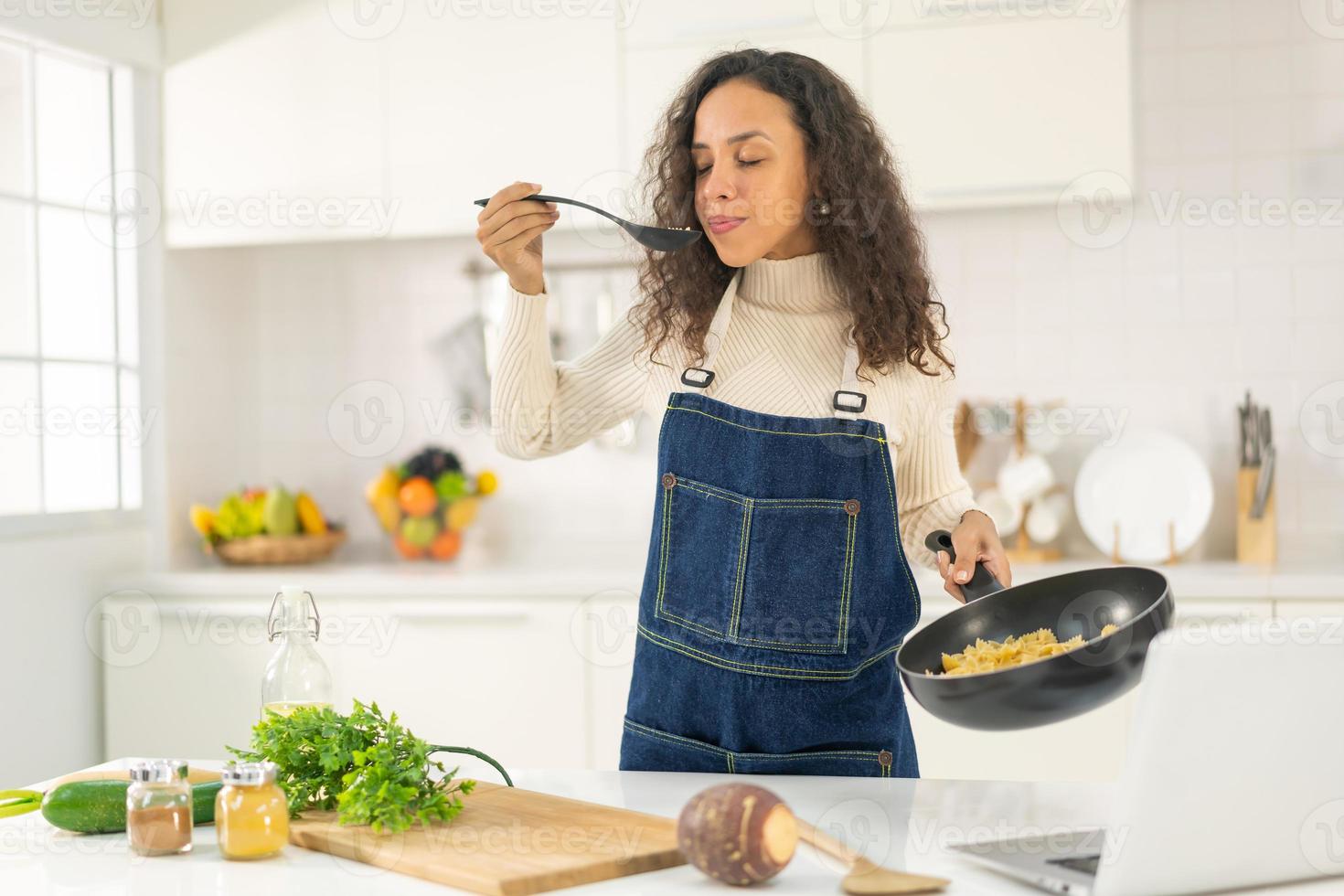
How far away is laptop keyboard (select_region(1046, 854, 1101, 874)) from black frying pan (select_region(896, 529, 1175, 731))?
132 millimetres

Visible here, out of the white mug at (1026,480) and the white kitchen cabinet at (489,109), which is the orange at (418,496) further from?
the white mug at (1026,480)

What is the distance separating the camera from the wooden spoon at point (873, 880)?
0.95m

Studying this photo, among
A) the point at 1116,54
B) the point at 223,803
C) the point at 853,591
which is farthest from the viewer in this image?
Result: the point at 1116,54

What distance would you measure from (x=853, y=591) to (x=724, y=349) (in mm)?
336

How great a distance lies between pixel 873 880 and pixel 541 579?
1.85 metres

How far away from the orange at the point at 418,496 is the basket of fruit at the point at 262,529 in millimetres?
220

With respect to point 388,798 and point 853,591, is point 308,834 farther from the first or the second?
point 853,591

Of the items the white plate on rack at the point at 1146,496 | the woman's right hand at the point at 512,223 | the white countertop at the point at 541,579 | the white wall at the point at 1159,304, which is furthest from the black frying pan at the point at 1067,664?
the white wall at the point at 1159,304

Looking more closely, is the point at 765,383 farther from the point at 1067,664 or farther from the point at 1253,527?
the point at 1253,527

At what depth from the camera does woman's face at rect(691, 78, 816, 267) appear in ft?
5.13

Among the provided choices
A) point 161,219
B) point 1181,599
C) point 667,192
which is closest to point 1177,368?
point 1181,599

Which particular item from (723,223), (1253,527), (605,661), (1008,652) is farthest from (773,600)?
(1253,527)

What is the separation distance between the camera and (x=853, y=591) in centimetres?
151

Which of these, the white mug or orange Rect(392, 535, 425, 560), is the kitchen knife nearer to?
the white mug
